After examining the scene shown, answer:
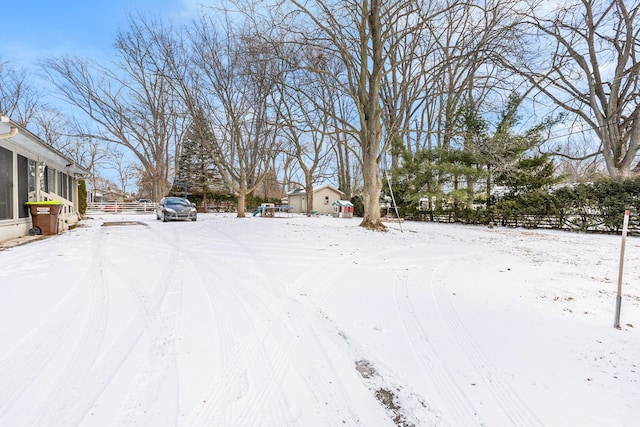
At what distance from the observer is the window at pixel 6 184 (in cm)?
737

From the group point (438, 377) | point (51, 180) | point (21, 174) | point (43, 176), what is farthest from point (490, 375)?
point (51, 180)

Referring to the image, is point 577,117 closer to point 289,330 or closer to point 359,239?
point 359,239

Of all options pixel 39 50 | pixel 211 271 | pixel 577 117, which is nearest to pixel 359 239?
pixel 211 271

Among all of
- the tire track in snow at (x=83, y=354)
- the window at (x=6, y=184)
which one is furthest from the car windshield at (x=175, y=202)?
the tire track in snow at (x=83, y=354)

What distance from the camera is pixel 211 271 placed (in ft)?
15.9

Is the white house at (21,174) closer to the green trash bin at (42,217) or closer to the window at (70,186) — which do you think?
the green trash bin at (42,217)

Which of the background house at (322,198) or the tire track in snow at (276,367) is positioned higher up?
the background house at (322,198)

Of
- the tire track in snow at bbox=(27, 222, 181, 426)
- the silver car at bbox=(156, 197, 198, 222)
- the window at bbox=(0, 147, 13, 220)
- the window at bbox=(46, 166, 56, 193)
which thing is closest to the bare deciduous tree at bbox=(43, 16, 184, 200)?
the silver car at bbox=(156, 197, 198, 222)

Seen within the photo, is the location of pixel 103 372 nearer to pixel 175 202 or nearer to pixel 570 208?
pixel 175 202

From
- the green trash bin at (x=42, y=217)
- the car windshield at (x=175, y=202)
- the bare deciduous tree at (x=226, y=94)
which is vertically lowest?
the green trash bin at (x=42, y=217)

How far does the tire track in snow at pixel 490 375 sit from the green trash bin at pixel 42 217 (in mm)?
10746

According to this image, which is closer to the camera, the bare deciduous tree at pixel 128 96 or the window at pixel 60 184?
the window at pixel 60 184

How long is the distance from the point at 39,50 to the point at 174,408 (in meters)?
26.2

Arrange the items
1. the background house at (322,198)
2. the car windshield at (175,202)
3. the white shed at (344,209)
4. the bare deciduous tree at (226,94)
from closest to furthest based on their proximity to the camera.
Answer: the bare deciduous tree at (226,94) → the car windshield at (175,202) → the white shed at (344,209) → the background house at (322,198)
